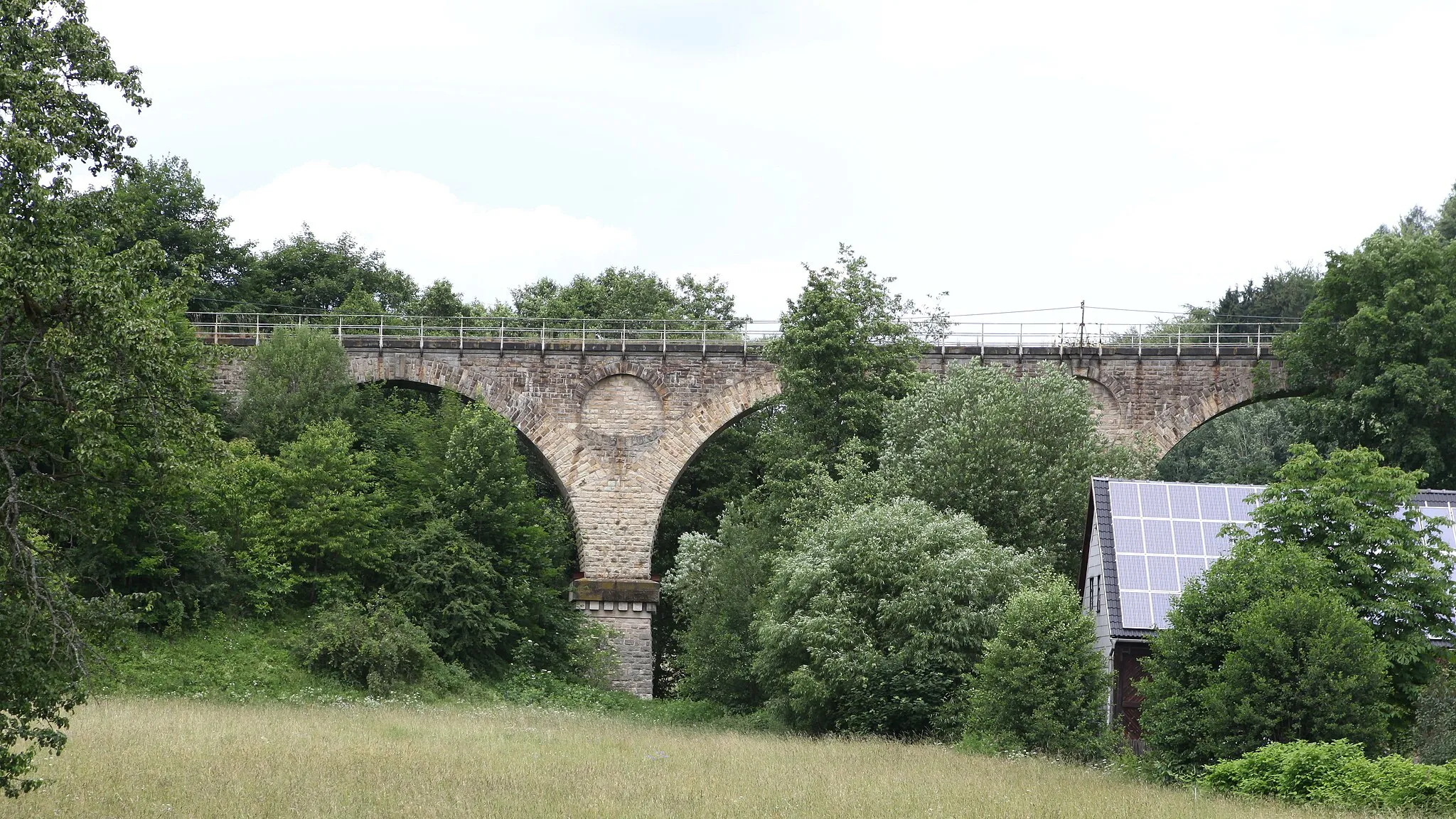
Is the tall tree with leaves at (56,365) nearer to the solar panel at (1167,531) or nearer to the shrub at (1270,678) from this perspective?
the shrub at (1270,678)

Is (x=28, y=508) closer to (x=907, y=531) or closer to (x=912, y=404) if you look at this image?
(x=907, y=531)

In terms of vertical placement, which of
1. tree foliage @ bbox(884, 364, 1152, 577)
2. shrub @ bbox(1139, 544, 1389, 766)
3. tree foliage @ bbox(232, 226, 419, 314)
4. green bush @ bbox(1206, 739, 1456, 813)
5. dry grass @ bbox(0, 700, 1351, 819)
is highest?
tree foliage @ bbox(232, 226, 419, 314)

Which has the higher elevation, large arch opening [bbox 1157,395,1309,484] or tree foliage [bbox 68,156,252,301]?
tree foliage [bbox 68,156,252,301]

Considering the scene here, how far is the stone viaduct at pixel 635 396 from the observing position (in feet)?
127

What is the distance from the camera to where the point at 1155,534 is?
2492 cm

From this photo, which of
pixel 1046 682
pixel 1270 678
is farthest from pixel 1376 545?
pixel 1046 682

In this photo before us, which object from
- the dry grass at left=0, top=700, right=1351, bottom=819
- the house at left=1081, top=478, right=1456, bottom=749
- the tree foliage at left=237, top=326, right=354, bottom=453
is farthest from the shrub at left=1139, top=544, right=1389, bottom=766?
the tree foliage at left=237, top=326, right=354, bottom=453

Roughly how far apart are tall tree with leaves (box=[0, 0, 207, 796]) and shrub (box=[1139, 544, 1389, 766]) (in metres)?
12.6

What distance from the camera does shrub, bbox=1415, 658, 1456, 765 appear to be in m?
18.4

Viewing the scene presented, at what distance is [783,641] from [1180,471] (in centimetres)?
3679

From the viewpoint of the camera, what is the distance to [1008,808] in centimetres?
1534

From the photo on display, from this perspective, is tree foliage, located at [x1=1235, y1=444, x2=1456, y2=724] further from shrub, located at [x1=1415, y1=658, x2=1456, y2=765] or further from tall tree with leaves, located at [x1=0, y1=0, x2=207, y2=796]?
tall tree with leaves, located at [x1=0, y1=0, x2=207, y2=796]

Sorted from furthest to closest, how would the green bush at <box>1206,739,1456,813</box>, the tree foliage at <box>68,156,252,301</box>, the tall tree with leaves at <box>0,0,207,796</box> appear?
the tree foliage at <box>68,156,252,301</box> → the green bush at <box>1206,739,1456,813</box> → the tall tree with leaves at <box>0,0,207,796</box>

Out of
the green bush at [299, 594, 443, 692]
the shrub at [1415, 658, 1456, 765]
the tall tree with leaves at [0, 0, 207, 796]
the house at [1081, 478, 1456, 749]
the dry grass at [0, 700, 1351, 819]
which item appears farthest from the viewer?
the green bush at [299, 594, 443, 692]
